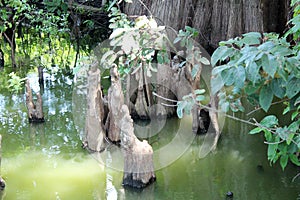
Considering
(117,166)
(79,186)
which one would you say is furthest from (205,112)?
(79,186)

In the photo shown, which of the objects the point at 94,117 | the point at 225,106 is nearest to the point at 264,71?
the point at 225,106

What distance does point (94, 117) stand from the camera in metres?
4.27

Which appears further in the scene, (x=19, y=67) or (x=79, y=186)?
(x=19, y=67)

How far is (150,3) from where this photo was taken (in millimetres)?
6516

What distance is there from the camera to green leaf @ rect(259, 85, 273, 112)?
1.64 meters

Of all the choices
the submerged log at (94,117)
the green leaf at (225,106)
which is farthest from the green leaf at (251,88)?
the submerged log at (94,117)

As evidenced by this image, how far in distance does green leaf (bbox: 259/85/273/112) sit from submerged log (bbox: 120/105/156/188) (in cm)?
192

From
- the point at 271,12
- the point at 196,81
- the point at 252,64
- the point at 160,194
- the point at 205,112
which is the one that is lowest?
the point at 160,194

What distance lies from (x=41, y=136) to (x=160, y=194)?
68.2 inches

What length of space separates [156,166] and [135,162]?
1.51 feet

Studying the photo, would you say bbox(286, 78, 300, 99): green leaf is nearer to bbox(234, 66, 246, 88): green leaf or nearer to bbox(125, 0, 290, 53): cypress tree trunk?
bbox(234, 66, 246, 88): green leaf

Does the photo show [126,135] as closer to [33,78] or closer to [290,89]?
[290,89]

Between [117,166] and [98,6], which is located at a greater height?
[98,6]

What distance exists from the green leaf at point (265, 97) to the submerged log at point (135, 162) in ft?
6.31
